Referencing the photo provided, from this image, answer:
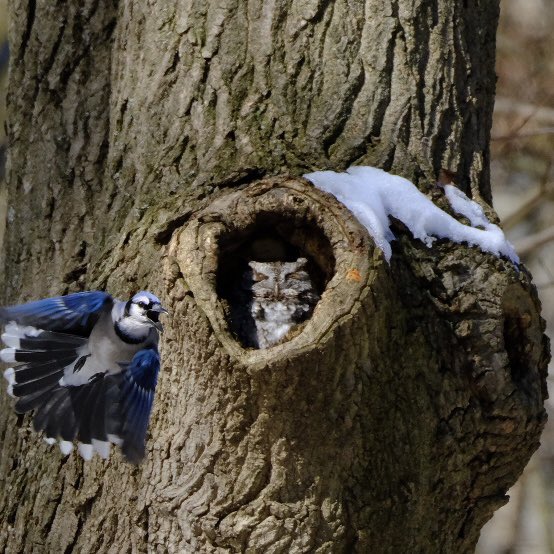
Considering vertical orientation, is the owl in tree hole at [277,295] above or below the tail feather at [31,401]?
above

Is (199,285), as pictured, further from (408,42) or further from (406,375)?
(408,42)

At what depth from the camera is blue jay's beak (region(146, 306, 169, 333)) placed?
2.40m

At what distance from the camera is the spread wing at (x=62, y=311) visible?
2748mm

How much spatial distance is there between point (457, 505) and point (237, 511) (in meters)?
0.64

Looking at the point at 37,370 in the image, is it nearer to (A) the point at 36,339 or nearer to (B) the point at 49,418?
(A) the point at 36,339

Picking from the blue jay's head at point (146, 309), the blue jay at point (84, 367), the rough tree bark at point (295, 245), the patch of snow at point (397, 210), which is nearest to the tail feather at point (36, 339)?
the blue jay at point (84, 367)

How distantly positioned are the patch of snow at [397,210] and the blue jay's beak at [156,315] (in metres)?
0.53

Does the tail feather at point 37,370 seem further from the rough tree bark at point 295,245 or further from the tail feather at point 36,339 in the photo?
the rough tree bark at point 295,245

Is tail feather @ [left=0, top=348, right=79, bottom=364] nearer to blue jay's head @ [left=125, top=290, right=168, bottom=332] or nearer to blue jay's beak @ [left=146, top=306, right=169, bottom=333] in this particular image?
blue jay's head @ [left=125, top=290, right=168, bottom=332]

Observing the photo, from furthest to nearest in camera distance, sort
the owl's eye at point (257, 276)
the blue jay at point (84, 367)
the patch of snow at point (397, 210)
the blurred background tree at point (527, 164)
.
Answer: the blurred background tree at point (527, 164), the owl's eye at point (257, 276), the blue jay at point (84, 367), the patch of snow at point (397, 210)

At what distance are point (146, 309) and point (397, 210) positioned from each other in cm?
75

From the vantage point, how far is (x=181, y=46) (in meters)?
2.90

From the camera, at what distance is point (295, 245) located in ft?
8.78

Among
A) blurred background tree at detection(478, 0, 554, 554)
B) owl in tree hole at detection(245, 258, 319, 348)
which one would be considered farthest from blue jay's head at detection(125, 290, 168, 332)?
blurred background tree at detection(478, 0, 554, 554)
